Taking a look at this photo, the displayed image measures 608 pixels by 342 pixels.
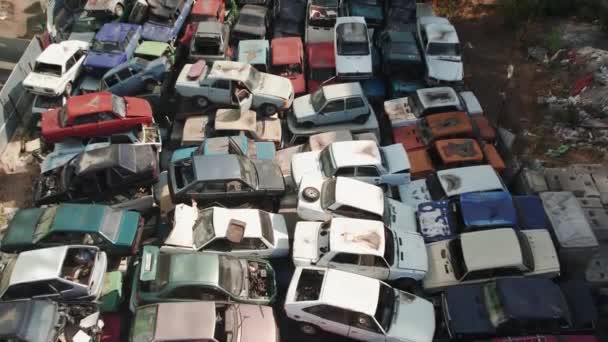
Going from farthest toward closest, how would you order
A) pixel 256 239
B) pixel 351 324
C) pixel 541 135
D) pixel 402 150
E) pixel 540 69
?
pixel 540 69 → pixel 541 135 → pixel 402 150 → pixel 256 239 → pixel 351 324

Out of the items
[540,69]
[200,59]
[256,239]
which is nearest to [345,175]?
[256,239]

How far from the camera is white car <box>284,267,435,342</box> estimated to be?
32.9ft

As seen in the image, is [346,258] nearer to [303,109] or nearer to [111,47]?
[303,109]

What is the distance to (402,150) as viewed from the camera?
1377cm

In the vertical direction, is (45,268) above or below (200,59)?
below

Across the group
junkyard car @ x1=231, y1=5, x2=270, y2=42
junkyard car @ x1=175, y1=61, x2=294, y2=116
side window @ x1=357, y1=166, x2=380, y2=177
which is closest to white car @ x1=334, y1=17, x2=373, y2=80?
junkyard car @ x1=175, y1=61, x2=294, y2=116

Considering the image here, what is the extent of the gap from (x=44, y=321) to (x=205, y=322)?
3.41m

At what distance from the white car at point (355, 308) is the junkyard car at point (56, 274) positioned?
14.8 feet

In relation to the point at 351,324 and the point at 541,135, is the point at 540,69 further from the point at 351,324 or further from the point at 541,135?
the point at 351,324

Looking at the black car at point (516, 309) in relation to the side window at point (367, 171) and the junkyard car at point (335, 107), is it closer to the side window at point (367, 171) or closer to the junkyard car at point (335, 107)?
the side window at point (367, 171)

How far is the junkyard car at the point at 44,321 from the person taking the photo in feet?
31.9

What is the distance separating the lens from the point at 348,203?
38.9ft

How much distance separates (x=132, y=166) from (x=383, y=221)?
675cm

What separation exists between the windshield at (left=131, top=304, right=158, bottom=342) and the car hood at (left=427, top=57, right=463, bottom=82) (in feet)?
38.0
